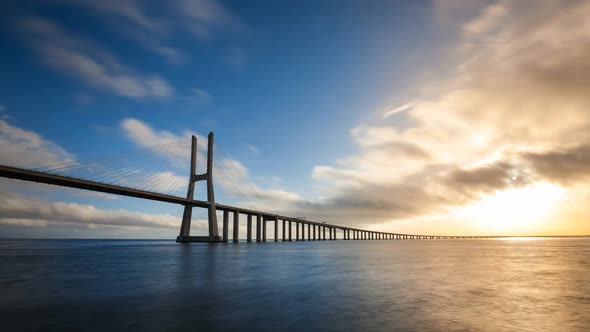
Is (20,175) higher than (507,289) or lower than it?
higher

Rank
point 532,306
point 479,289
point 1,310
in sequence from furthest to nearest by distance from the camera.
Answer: point 479,289, point 532,306, point 1,310

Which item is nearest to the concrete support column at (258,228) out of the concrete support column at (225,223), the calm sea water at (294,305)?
the concrete support column at (225,223)

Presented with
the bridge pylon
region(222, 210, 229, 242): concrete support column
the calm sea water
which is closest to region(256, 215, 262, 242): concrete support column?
region(222, 210, 229, 242): concrete support column

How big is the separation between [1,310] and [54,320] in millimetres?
2514

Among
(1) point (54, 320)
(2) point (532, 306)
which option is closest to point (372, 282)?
(2) point (532, 306)

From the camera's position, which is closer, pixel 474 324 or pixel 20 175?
pixel 474 324

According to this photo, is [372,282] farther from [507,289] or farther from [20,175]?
[20,175]

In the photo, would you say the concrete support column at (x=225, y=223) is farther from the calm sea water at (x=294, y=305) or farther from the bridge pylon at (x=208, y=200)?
the calm sea water at (x=294, y=305)

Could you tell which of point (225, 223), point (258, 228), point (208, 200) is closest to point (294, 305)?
point (208, 200)

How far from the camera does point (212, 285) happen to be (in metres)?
14.8

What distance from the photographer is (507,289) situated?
45.6ft

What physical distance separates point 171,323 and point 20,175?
49575mm

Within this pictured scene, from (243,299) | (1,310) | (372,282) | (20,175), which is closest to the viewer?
(1,310)

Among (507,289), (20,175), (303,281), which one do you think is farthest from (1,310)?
(20,175)
